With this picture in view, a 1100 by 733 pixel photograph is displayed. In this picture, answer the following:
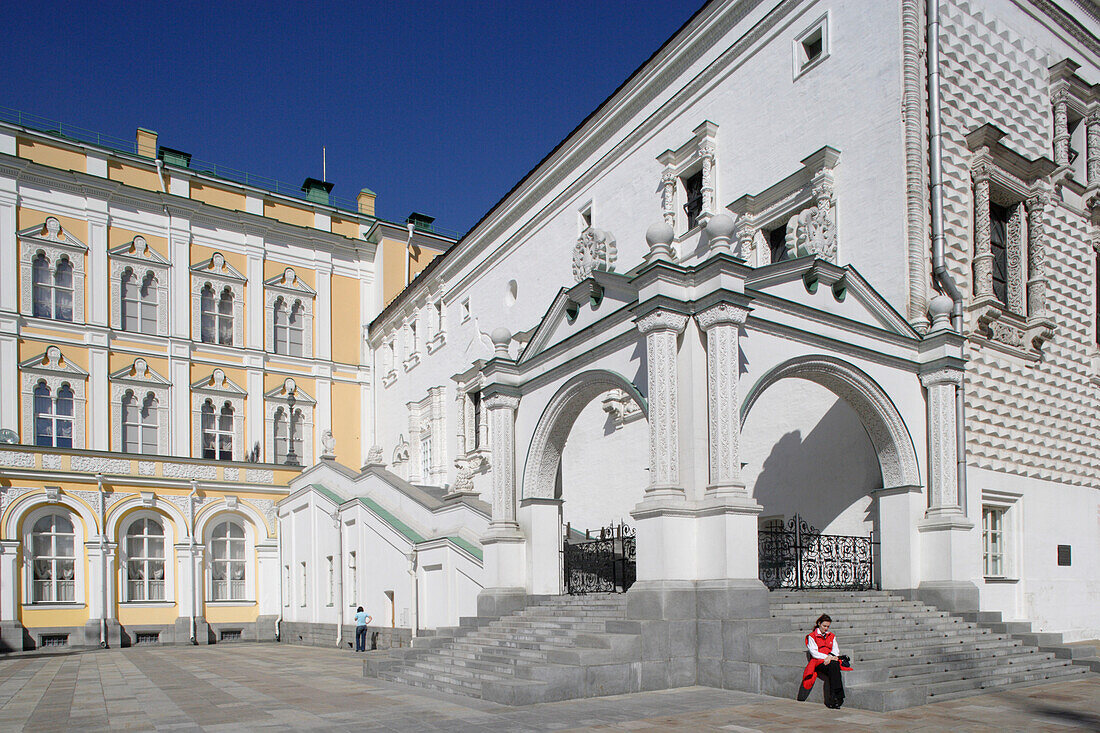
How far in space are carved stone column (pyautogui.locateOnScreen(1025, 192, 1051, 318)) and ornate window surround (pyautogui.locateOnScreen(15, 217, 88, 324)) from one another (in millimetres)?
30049

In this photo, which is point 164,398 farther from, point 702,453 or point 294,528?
point 702,453

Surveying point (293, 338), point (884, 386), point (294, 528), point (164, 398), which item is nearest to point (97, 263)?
point (164, 398)

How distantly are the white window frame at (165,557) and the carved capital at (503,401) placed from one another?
19257mm

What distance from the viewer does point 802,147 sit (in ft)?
57.3

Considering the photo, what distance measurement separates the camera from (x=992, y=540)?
15711mm

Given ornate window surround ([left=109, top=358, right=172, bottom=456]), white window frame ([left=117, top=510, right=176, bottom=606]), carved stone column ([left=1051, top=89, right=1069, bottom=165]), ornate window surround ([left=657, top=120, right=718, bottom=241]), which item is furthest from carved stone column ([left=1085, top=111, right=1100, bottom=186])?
ornate window surround ([left=109, top=358, right=172, bottom=456])

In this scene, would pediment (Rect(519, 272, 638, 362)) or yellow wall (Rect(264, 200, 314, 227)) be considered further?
yellow wall (Rect(264, 200, 314, 227))

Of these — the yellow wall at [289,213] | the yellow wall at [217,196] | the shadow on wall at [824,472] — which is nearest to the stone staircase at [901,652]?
the shadow on wall at [824,472]

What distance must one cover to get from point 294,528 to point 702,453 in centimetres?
2156

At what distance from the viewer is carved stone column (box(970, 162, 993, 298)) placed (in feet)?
51.4

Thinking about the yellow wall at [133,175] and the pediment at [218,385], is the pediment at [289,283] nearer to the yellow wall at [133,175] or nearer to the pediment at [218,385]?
the pediment at [218,385]

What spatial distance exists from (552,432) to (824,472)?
16.1 ft

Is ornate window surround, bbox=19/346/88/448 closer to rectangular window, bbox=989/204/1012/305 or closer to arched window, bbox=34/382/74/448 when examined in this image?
arched window, bbox=34/382/74/448

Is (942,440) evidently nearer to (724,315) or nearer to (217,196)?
(724,315)
